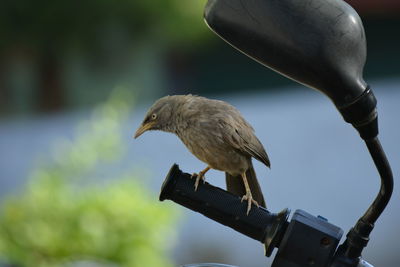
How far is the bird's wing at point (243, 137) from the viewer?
7.37ft

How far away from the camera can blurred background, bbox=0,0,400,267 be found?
24.8 feet

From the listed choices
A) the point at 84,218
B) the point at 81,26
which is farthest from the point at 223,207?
the point at 81,26

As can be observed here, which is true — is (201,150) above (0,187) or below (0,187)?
above

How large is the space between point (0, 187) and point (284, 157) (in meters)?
2.74

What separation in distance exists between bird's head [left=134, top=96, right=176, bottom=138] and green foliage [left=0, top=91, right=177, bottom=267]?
6.55 feet

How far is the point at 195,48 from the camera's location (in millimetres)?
8477

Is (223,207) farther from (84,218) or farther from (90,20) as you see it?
(90,20)

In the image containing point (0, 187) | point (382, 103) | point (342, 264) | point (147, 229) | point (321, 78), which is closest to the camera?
point (321, 78)

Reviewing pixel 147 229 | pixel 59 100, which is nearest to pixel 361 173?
pixel 59 100

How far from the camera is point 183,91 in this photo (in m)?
8.69

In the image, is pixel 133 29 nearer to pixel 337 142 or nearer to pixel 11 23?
pixel 11 23

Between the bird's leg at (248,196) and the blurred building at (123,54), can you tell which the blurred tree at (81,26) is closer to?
the blurred building at (123,54)

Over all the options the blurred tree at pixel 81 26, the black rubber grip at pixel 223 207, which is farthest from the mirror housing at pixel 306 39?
the blurred tree at pixel 81 26

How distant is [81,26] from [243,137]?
228 inches
